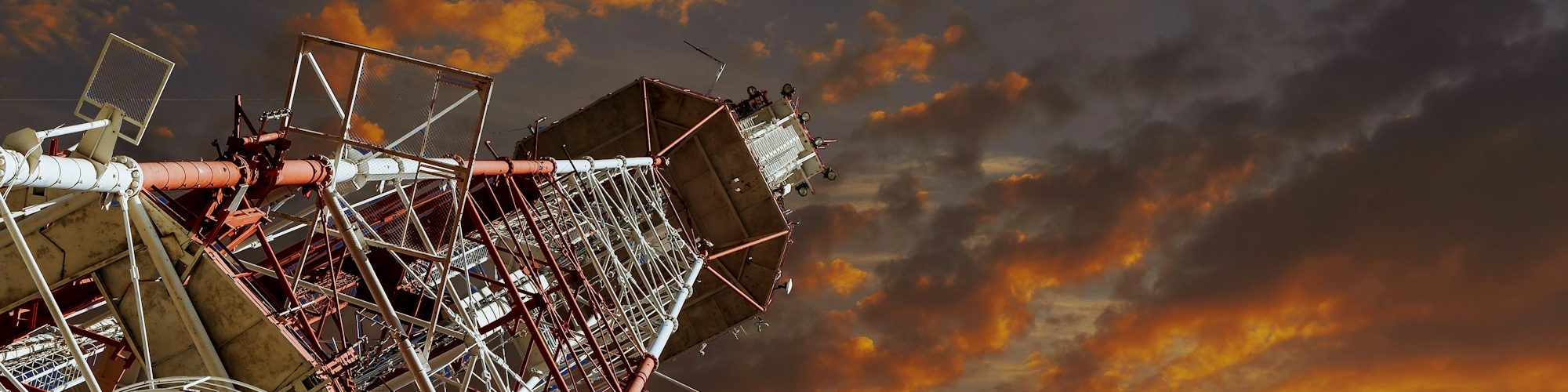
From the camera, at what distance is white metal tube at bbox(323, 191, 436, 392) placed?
14.6m

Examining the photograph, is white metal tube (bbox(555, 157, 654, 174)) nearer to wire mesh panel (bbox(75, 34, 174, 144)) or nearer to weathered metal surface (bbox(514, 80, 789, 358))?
weathered metal surface (bbox(514, 80, 789, 358))

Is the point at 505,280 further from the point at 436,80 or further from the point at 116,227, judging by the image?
the point at 116,227

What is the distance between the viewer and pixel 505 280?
1933cm

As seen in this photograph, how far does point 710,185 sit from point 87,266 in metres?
25.8

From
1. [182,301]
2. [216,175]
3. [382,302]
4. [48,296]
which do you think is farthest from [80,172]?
[382,302]

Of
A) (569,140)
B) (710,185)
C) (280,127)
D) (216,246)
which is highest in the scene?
(569,140)

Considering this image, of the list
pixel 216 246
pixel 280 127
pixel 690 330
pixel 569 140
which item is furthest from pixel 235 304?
pixel 690 330

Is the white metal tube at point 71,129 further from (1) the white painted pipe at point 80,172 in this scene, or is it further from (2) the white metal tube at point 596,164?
(2) the white metal tube at point 596,164

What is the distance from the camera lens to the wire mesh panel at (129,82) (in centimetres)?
1240

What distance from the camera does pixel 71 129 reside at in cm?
1115

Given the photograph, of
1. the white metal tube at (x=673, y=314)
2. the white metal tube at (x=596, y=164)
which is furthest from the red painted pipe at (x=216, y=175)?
the white metal tube at (x=596, y=164)

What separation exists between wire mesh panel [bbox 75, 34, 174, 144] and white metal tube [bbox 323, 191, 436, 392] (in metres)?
2.88

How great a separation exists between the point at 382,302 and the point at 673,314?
1362cm

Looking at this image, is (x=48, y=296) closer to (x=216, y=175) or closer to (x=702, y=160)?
(x=216, y=175)
